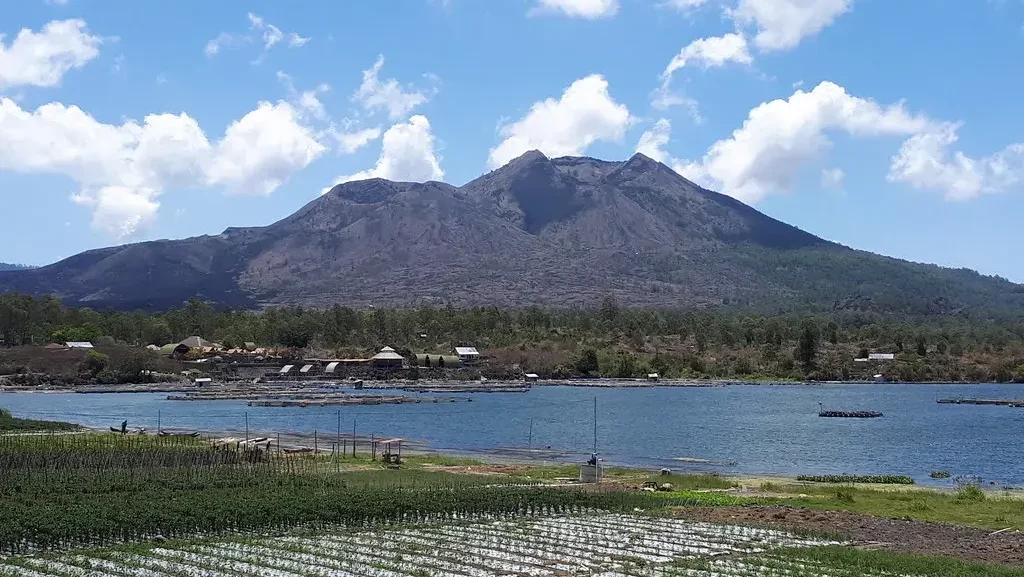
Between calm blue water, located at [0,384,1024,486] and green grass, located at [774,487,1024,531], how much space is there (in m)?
11.4

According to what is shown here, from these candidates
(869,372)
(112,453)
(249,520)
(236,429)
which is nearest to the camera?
(249,520)

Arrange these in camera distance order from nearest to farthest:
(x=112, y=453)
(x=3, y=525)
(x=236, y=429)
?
(x=3, y=525), (x=112, y=453), (x=236, y=429)

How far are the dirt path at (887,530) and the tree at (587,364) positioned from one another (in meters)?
141

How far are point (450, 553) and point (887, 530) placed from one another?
39.0 feet

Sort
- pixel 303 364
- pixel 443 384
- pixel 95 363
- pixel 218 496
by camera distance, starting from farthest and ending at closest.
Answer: pixel 303 364, pixel 443 384, pixel 95 363, pixel 218 496

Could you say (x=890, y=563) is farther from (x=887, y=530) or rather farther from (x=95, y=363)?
(x=95, y=363)

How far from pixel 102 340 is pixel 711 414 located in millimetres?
121167

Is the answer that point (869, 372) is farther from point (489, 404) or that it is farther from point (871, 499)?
point (871, 499)

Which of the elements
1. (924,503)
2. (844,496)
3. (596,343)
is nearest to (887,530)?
(924,503)

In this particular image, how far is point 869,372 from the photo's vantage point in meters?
172

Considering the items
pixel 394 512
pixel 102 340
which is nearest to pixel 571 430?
pixel 394 512

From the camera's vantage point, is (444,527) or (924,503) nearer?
(444,527)

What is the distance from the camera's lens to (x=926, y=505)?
102 feet

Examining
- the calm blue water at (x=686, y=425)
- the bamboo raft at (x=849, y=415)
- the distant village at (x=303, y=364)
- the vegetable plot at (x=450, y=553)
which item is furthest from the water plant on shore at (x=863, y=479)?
the distant village at (x=303, y=364)
